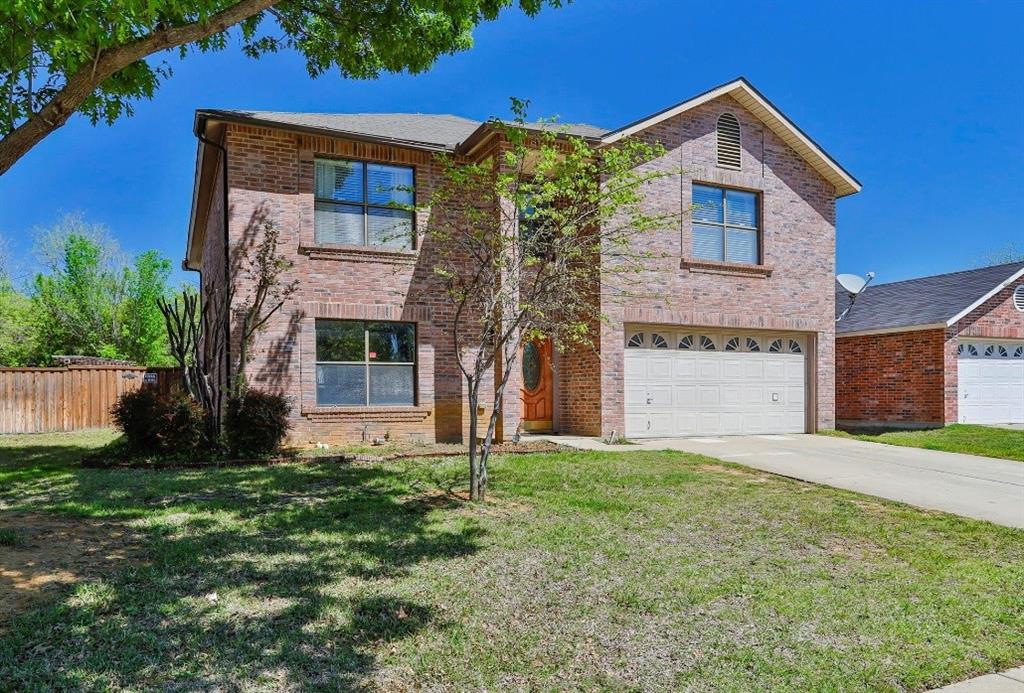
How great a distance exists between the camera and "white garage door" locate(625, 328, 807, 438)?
1329cm

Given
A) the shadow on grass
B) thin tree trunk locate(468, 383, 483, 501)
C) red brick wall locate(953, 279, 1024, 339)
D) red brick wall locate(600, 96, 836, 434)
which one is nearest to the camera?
the shadow on grass

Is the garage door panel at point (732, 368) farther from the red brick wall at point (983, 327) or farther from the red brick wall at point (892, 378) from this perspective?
the red brick wall at point (983, 327)

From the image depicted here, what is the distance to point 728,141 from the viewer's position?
1416cm

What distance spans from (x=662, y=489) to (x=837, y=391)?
13.4 meters

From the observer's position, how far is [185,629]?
3658 mm

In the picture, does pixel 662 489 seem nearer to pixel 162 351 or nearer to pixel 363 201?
pixel 363 201

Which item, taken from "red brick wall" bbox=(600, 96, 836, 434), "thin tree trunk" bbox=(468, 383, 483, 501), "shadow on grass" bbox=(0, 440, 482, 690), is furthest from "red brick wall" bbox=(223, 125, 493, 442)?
"thin tree trunk" bbox=(468, 383, 483, 501)

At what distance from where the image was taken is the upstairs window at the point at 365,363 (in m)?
11.7

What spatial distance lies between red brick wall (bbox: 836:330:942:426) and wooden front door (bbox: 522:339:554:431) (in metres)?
10.2

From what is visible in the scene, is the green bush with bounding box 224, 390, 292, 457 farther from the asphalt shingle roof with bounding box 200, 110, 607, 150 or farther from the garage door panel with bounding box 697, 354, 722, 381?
the garage door panel with bounding box 697, 354, 722, 381

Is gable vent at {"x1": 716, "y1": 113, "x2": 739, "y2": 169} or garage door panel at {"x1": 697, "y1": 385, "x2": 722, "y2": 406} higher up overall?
gable vent at {"x1": 716, "y1": 113, "x2": 739, "y2": 169}

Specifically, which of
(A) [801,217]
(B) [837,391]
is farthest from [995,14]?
(B) [837,391]

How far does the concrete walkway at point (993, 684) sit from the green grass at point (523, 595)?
62mm

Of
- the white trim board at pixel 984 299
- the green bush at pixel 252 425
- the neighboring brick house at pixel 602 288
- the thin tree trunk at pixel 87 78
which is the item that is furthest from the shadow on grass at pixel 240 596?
the white trim board at pixel 984 299
